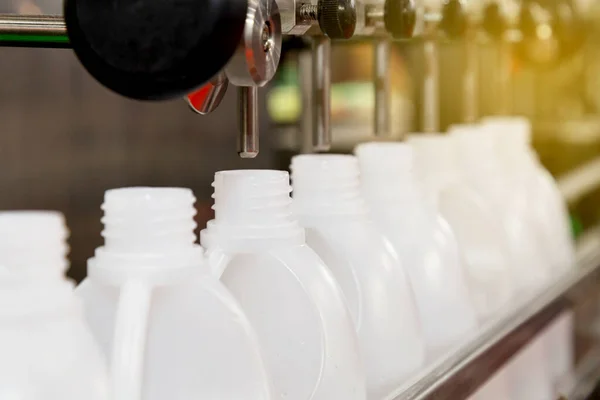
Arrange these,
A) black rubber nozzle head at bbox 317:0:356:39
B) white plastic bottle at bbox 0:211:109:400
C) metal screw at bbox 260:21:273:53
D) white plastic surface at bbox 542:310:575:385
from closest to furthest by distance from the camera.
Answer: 1. white plastic bottle at bbox 0:211:109:400
2. metal screw at bbox 260:21:273:53
3. black rubber nozzle head at bbox 317:0:356:39
4. white plastic surface at bbox 542:310:575:385

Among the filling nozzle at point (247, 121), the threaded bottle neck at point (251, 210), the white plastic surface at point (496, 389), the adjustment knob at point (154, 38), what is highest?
the adjustment knob at point (154, 38)

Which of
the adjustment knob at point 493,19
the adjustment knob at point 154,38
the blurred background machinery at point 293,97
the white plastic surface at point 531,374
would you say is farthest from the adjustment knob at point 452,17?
the adjustment knob at point 154,38

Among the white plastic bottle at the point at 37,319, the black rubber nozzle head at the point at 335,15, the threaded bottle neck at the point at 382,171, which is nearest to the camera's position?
the white plastic bottle at the point at 37,319

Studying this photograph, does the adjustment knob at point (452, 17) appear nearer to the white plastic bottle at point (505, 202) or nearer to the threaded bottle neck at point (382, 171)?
the white plastic bottle at point (505, 202)

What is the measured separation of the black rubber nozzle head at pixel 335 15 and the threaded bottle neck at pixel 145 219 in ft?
0.73

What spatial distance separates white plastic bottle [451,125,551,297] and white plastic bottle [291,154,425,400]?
1.02 feet

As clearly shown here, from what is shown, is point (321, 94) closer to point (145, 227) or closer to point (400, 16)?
point (400, 16)

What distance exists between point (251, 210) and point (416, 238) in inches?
9.5

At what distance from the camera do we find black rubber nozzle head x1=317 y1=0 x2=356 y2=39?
24.5 inches

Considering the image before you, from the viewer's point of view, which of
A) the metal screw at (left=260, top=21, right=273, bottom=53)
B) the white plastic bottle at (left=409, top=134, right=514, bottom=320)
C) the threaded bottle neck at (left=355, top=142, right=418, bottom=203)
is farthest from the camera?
the white plastic bottle at (left=409, top=134, right=514, bottom=320)

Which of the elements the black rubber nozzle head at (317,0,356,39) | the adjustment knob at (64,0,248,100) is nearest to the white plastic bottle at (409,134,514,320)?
the black rubber nozzle head at (317,0,356,39)

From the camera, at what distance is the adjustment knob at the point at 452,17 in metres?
0.90

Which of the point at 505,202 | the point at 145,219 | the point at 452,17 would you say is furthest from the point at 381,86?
the point at 145,219

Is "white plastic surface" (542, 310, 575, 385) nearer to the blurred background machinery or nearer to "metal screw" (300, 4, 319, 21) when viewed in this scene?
the blurred background machinery
